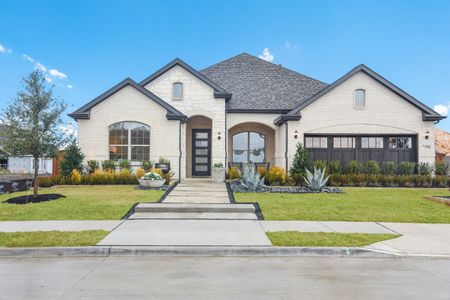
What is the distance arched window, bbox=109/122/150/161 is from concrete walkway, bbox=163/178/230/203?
153 inches

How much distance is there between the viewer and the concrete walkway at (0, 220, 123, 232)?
7.34m

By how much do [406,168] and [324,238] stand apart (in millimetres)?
13395

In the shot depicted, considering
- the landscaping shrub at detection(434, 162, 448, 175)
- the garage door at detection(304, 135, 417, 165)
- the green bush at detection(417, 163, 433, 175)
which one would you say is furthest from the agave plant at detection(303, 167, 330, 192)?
the landscaping shrub at detection(434, 162, 448, 175)

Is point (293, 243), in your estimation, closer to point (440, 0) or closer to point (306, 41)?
point (440, 0)

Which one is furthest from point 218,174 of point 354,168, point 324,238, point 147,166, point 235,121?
point 324,238

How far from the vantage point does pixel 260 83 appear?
71.8 ft

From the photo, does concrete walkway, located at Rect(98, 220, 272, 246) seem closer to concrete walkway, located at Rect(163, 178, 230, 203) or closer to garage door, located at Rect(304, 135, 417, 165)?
concrete walkway, located at Rect(163, 178, 230, 203)

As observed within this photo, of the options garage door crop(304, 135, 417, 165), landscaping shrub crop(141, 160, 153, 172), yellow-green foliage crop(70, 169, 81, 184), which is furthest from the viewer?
garage door crop(304, 135, 417, 165)

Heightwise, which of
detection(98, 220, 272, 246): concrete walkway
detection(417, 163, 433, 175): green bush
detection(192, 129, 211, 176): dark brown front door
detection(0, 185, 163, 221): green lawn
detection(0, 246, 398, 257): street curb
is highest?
detection(192, 129, 211, 176): dark brown front door

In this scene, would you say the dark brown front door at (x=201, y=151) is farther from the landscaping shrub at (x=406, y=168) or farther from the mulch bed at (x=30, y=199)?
the landscaping shrub at (x=406, y=168)

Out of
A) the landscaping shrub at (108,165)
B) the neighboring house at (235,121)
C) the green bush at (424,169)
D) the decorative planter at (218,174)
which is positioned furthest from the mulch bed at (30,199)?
the green bush at (424,169)

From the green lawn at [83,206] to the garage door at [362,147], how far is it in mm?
9656

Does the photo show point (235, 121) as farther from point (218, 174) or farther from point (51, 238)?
point (51, 238)

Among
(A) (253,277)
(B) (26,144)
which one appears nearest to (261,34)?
(B) (26,144)
